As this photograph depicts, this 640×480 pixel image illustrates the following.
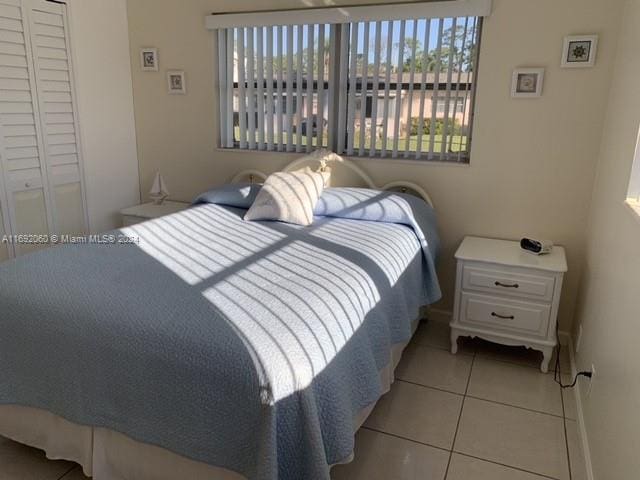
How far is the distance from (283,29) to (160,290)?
7.27 ft

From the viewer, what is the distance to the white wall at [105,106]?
3.46m

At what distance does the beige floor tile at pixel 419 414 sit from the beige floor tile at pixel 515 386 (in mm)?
189

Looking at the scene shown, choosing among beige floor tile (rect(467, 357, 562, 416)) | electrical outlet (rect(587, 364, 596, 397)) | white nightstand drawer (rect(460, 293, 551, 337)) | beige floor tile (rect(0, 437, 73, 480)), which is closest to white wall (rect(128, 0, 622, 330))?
white nightstand drawer (rect(460, 293, 551, 337))

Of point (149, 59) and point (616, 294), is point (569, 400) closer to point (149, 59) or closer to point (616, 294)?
point (616, 294)

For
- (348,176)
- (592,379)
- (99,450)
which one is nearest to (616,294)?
(592,379)

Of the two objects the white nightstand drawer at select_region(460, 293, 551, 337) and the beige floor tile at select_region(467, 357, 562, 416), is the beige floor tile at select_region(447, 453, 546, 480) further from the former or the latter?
the white nightstand drawer at select_region(460, 293, 551, 337)

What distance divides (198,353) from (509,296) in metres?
1.83

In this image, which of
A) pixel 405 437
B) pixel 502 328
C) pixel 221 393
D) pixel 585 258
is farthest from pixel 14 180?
pixel 585 258

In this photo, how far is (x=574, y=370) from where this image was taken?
102 inches

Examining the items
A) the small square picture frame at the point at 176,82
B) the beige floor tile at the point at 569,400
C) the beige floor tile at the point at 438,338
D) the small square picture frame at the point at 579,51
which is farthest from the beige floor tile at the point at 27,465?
the small square picture frame at the point at 579,51

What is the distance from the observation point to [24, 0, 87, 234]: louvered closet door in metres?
3.16

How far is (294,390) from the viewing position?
135cm

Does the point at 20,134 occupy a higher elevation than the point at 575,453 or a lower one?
higher

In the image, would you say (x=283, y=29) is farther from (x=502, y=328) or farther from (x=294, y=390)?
(x=294, y=390)
